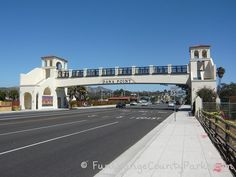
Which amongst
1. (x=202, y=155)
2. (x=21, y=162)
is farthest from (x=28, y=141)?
(x=202, y=155)

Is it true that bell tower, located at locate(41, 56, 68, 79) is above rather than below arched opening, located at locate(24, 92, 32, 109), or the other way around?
above

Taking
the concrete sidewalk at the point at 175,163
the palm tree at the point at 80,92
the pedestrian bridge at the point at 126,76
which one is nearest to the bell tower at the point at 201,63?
the pedestrian bridge at the point at 126,76

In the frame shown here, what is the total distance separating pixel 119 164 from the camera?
902cm

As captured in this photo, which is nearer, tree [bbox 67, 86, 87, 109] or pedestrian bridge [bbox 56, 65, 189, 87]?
pedestrian bridge [bbox 56, 65, 189, 87]

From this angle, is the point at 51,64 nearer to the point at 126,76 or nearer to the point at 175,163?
the point at 126,76

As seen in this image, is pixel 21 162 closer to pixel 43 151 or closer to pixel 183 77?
pixel 43 151

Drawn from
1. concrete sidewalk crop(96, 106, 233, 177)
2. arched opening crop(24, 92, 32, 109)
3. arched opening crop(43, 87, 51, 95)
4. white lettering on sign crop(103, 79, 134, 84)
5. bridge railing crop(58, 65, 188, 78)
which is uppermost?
bridge railing crop(58, 65, 188, 78)

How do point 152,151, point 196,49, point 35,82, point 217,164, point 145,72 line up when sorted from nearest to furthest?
point 217,164 < point 152,151 < point 196,49 < point 145,72 < point 35,82

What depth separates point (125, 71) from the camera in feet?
209

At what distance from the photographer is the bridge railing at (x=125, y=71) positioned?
59562mm

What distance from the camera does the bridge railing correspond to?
5956cm

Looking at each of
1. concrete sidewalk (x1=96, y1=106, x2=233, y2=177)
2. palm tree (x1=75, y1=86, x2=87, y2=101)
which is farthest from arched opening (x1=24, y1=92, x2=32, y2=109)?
concrete sidewalk (x1=96, y1=106, x2=233, y2=177)

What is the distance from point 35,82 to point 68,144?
57.3 meters

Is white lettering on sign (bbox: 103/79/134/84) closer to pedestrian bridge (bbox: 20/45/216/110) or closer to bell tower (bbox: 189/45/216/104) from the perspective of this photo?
pedestrian bridge (bbox: 20/45/216/110)
